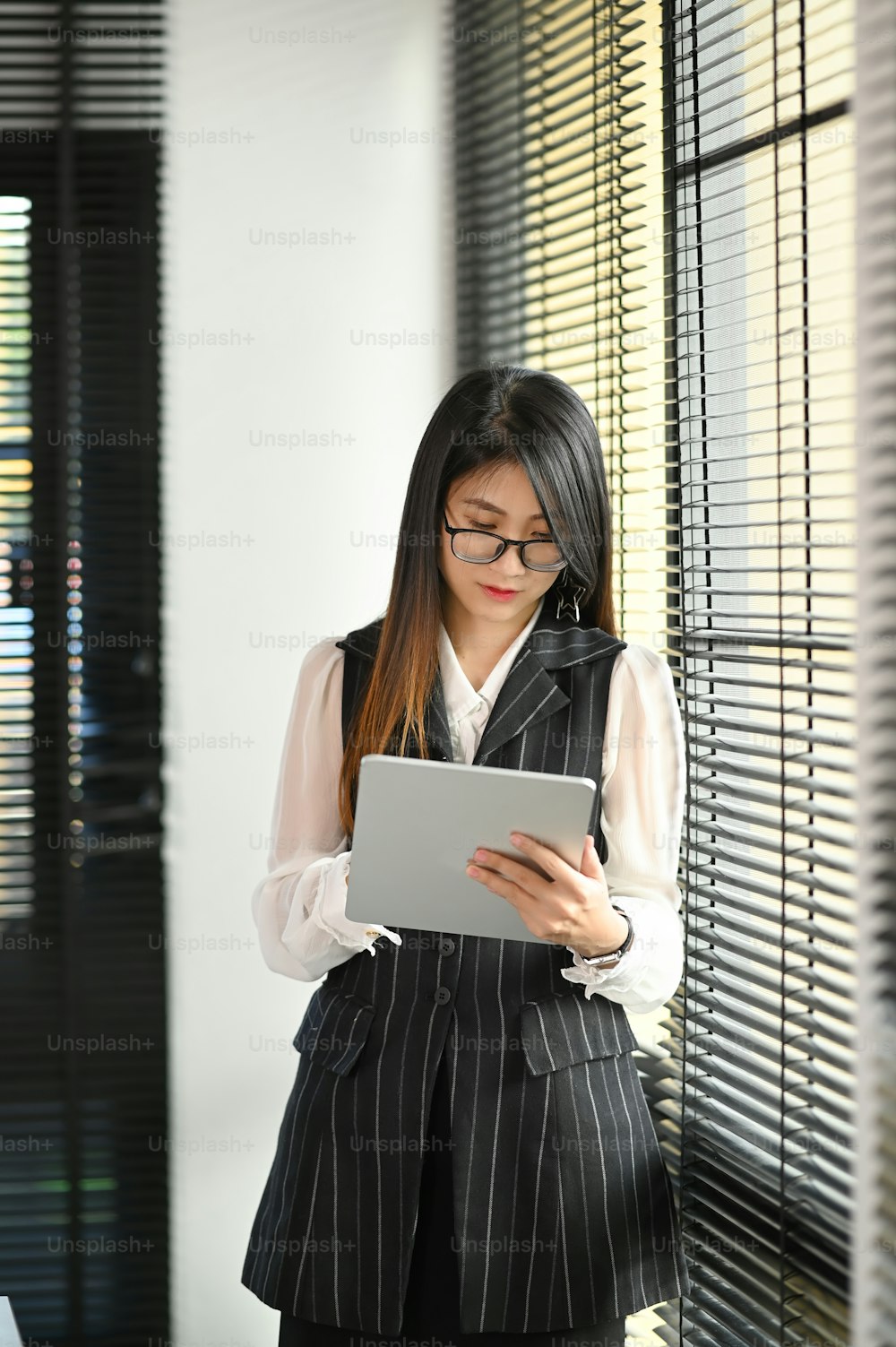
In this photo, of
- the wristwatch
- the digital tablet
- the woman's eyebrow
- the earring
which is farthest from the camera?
the earring

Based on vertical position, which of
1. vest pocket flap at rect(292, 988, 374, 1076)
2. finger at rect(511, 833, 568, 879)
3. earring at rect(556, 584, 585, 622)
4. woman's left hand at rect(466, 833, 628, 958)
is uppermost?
earring at rect(556, 584, 585, 622)

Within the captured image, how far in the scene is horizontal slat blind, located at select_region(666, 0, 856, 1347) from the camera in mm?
1503

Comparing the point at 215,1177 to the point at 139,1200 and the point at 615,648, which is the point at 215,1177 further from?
the point at 615,648

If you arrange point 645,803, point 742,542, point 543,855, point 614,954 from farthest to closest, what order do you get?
point 742,542 < point 645,803 < point 614,954 < point 543,855

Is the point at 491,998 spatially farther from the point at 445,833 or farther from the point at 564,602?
the point at 564,602

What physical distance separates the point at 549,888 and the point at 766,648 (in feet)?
1.71

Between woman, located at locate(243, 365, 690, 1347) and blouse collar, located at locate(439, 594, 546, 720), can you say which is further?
blouse collar, located at locate(439, 594, 546, 720)

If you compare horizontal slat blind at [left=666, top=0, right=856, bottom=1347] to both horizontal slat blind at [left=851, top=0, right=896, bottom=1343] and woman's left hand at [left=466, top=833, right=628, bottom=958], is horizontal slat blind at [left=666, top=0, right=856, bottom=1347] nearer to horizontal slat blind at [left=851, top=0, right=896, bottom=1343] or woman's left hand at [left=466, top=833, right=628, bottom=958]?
woman's left hand at [left=466, top=833, right=628, bottom=958]

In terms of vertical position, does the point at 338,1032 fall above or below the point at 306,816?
below

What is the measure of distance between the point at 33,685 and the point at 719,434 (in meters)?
1.51

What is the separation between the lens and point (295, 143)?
2.58m

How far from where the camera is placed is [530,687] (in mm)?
1575

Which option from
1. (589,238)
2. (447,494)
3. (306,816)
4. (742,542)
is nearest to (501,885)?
(306,816)

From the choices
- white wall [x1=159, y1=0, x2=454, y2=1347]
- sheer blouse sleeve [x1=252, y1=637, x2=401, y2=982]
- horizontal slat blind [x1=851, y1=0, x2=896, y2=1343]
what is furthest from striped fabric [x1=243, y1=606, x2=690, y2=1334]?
white wall [x1=159, y1=0, x2=454, y2=1347]
